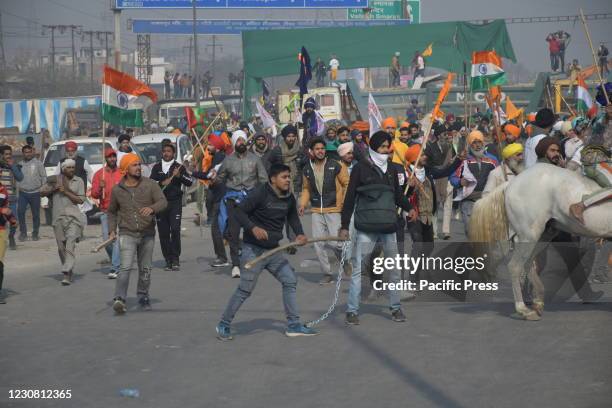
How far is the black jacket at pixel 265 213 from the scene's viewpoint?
925 centimetres

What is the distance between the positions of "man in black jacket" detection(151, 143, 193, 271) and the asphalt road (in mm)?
2036

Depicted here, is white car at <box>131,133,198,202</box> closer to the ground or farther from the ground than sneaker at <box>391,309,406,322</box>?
farther from the ground

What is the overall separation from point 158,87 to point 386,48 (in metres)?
102

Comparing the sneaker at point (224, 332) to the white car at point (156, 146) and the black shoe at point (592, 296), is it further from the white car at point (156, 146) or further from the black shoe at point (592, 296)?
the white car at point (156, 146)

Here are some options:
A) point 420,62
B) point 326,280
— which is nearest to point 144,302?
point 326,280

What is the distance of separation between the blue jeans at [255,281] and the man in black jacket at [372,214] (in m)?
0.69

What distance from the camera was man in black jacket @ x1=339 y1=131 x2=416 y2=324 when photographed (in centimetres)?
969

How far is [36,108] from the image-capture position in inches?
1437

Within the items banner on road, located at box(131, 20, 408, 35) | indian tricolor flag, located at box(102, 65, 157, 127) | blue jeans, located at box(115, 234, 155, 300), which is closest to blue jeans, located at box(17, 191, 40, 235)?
indian tricolor flag, located at box(102, 65, 157, 127)

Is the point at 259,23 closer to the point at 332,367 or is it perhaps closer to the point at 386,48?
the point at 386,48

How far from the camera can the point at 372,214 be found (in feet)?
31.8
